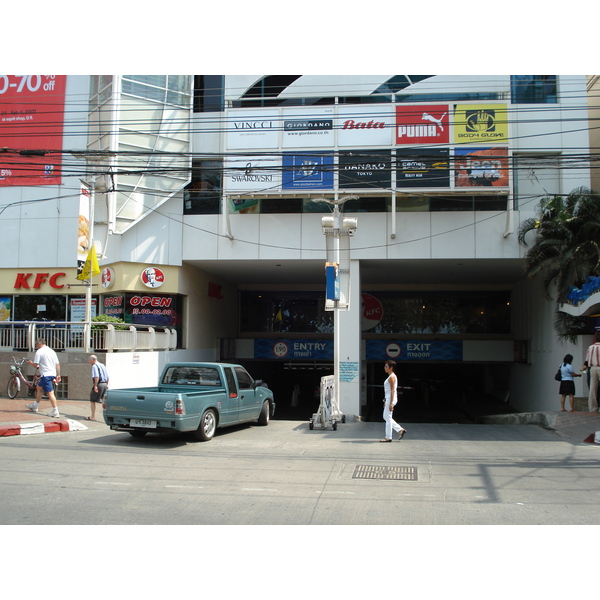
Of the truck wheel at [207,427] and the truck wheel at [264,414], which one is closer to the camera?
the truck wheel at [207,427]

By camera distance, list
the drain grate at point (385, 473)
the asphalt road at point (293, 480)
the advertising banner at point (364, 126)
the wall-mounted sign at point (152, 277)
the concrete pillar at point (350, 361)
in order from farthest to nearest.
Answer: the wall-mounted sign at point (152, 277) → the concrete pillar at point (350, 361) → the advertising banner at point (364, 126) → the drain grate at point (385, 473) → the asphalt road at point (293, 480)

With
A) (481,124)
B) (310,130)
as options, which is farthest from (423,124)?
(310,130)

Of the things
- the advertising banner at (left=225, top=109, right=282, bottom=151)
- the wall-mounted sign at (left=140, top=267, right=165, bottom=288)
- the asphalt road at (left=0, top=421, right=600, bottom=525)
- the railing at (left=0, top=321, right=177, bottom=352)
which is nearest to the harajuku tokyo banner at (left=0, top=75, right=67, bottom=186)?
the wall-mounted sign at (left=140, top=267, right=165, bottom=288)

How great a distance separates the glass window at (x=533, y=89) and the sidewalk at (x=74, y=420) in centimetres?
1096

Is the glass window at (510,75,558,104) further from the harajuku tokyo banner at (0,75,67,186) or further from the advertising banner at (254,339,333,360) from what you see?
the harajuku tokyo banner at (0,75,67,186)

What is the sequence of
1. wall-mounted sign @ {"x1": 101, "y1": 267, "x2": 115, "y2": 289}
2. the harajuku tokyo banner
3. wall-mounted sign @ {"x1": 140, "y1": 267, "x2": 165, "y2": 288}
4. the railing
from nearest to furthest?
the railing, wall-mounted sign @ {"x1": 140, "y1": 267, "x2": 165, "y2": 288}, wall-mounted sign @ {"x1": 101, "y1": 267, "x2": 115, "y2": 289}, the harajuku tokyo banner

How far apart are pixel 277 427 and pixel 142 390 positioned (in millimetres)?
4405

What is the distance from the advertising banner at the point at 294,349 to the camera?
27.1 meters

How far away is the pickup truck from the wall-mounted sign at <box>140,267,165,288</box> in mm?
7772

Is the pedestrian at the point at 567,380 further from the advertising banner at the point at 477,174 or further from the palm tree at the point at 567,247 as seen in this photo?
the advertising banner at the point at 477,174

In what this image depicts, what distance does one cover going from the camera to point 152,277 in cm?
2023

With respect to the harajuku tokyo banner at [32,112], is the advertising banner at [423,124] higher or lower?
lower

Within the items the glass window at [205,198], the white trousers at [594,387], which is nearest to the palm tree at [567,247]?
the white trousers at [594,387]

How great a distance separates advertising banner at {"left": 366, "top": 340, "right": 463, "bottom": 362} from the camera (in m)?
26.5
